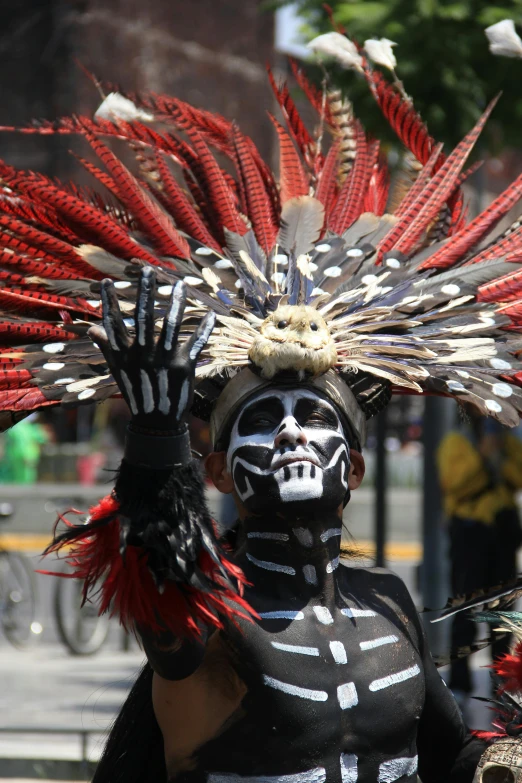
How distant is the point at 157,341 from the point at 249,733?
0.93 meters

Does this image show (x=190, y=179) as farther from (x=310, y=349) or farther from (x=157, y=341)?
(x=157, y=341)

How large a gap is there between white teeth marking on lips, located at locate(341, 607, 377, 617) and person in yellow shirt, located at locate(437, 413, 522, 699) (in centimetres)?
430

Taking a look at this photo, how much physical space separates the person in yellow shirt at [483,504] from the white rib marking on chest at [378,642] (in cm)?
431

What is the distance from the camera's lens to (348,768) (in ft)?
8.78

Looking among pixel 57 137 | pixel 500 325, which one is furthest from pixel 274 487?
pixel 57 137

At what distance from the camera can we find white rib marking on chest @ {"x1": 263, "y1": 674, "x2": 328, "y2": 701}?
104 inches

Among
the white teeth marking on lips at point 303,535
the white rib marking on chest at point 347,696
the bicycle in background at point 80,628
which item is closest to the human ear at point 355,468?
the white teeth marking on lips at point 303,535

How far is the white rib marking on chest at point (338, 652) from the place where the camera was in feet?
8.97

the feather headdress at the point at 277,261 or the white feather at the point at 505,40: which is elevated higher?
the white feather at the point at 505,40

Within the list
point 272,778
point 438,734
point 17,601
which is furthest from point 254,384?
point 17,601

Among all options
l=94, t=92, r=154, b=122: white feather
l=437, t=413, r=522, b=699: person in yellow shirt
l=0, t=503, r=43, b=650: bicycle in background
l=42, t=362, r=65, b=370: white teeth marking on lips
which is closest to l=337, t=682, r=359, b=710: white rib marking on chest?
l=42, t=362, r=65, b=370: white teeth marking on lips

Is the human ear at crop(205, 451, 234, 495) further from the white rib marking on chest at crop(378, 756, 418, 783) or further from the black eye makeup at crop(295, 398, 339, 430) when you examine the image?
the white rib marking on chest at crop(378, 756, 418, 783)

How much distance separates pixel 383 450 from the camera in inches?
314

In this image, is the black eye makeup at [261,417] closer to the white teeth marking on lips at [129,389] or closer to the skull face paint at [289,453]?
the skull face paint at [289,453]
